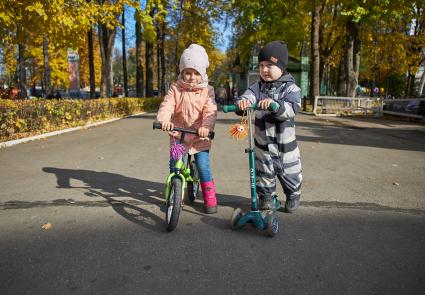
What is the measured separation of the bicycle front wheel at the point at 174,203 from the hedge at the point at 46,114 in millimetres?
7143

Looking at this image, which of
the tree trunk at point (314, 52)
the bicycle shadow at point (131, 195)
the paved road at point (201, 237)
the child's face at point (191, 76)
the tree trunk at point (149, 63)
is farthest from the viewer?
the tree trunk at point (149, 63)

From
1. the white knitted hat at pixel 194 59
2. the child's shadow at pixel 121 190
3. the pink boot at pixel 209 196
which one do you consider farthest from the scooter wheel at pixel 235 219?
the white knitted hat at pixel 194 59

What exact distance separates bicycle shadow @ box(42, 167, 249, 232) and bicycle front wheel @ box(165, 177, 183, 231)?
167mm

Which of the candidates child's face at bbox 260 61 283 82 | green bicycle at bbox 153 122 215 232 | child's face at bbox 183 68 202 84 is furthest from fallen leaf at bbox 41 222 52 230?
child's face at bbox 260 61 283 82

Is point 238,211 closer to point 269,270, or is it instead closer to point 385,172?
point 269,270

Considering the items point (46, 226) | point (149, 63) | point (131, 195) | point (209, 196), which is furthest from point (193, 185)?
point (149, 63)

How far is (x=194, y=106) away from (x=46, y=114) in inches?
346

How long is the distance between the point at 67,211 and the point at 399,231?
132 inches

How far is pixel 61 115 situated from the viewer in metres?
12.1

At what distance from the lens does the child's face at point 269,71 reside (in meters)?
3.46

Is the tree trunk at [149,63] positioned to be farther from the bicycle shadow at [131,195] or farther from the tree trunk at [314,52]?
the bicycle shadow at [131,195]

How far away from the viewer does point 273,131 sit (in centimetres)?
365

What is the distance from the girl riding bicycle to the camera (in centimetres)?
358

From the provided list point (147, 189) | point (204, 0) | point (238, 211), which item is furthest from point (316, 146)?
point (204, 0)
